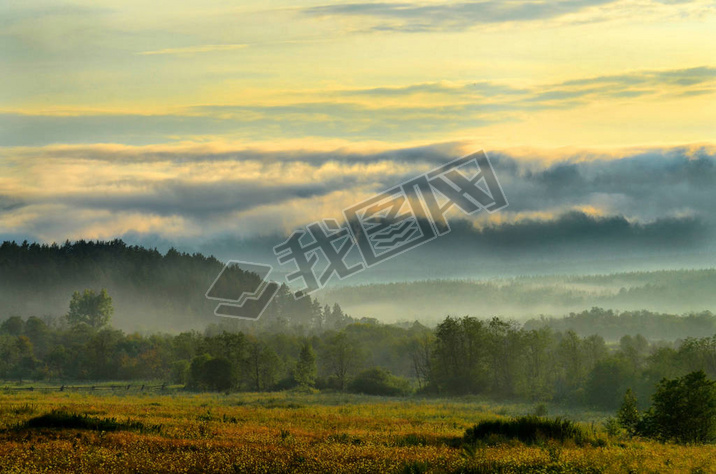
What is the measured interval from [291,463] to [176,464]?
5.42m

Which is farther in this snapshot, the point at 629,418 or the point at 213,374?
the point at 213,374

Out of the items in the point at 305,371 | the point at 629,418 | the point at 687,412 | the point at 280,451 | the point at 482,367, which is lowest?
the point at 482,367

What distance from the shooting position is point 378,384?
5364 inches

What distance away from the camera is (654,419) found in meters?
54.3

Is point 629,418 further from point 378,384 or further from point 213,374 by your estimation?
point 213,374

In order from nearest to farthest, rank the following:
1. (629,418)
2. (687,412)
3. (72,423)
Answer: (72,423) < (687,412) < (629,418)

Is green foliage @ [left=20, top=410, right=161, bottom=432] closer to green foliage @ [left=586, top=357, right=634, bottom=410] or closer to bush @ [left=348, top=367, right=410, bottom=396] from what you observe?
bush @ [left=348, top=367, right=410, bottom=396]

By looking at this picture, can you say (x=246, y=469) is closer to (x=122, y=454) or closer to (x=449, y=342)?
(x=122, y=454)

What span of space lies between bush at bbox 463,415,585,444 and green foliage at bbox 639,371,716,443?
44.0 ft

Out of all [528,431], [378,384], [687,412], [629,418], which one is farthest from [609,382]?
[528,431]

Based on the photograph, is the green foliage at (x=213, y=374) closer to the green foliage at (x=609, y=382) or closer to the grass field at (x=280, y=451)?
the green foliage at (x=609, y=382)

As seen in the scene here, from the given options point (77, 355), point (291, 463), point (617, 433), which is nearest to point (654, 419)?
point (617, 433)

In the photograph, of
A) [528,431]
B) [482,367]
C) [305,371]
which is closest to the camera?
[528,431]

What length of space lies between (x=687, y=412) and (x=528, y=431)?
57.5 feet
